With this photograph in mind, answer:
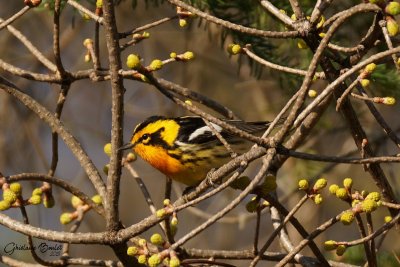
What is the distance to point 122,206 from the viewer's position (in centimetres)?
644

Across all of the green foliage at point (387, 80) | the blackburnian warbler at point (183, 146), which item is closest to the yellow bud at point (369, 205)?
the green foliage at point (387, 80)

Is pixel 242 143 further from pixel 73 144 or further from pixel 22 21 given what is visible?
pixel 22 21

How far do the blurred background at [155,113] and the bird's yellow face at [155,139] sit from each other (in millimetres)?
702

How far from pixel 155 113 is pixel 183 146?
6.58 ft

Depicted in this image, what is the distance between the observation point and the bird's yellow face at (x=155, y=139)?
359cm

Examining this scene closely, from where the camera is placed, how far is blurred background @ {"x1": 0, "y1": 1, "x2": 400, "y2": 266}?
15.7 ft

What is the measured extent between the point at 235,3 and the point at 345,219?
1608 mm

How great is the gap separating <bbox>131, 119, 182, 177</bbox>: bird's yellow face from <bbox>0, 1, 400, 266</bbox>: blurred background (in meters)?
0.70

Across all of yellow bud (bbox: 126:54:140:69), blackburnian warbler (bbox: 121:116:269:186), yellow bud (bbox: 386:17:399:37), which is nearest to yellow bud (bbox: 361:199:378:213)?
yellow bud (bbox: 386:17:399:37)

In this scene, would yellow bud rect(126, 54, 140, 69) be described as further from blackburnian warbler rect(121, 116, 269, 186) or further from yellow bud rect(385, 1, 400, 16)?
blackburnian warbler rect(121, 116, 269, 186)

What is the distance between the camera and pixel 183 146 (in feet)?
11.8

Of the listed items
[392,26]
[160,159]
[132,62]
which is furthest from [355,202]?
[160,159]

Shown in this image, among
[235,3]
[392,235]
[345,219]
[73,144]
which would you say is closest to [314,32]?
[345,219]
